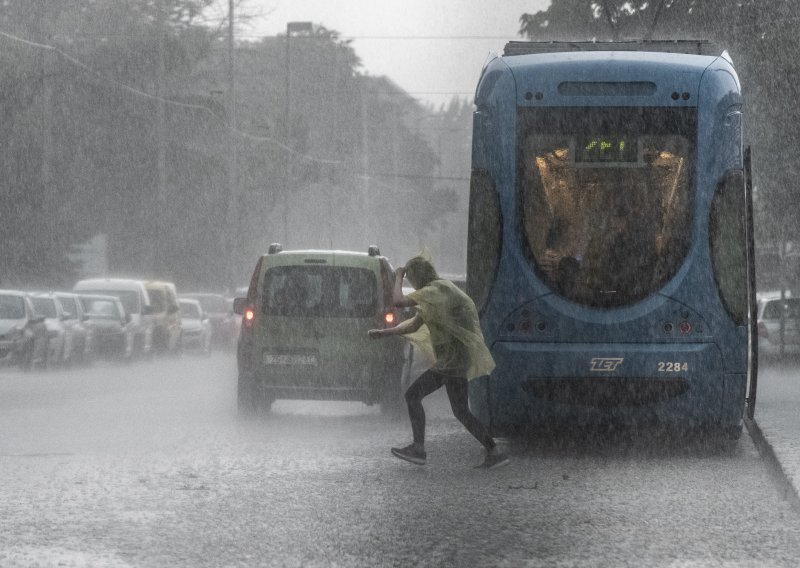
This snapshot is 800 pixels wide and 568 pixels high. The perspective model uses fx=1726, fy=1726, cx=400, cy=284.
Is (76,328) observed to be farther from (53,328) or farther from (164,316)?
(164,316)

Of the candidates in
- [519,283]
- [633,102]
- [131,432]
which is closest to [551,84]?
[633,102]

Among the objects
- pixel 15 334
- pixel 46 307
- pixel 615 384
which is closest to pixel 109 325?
pixel 46 307

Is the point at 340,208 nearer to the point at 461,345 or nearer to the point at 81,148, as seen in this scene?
the point at 81,148

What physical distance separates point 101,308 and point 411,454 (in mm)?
24091

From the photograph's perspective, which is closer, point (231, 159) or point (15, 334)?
point (15, 334)

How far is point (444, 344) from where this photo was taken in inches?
507

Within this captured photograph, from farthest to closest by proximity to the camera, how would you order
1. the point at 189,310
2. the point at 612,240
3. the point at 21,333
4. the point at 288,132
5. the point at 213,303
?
1. the point at 288,132
2. the point at 213,303
3. the point at 189,310
4. the point at 21,333
5. the point at 612,240

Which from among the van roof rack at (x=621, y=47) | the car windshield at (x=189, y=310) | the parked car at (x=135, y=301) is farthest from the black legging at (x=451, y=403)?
the car windshield at (x=189, y=310)

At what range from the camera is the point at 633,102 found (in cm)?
1387

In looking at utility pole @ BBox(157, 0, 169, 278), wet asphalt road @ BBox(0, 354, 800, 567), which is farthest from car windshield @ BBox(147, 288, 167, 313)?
wet asphalt road @ BBox(0, 354, 800, 567)

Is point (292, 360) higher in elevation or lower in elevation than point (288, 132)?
lower

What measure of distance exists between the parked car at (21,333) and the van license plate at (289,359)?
12.7 m

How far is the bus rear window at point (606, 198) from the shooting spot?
45.5ft

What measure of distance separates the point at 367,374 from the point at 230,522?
8151 millimetres
